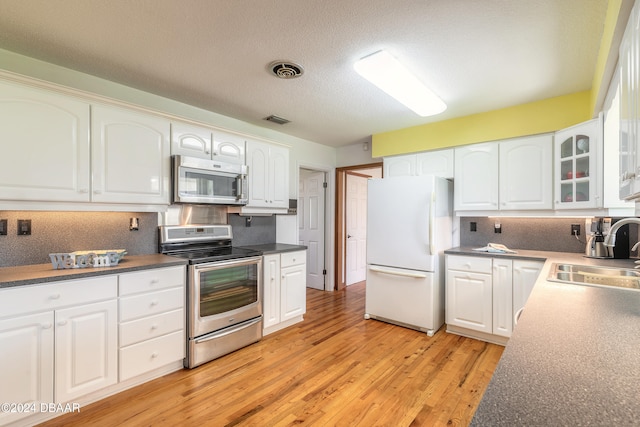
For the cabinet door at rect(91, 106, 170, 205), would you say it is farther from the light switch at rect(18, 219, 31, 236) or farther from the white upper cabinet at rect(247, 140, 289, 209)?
the white upper cabinet at rect(247, 140, 289, 209)

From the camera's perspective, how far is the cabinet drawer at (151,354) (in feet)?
6.82

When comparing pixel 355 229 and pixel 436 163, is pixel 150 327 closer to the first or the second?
pixel 436 163

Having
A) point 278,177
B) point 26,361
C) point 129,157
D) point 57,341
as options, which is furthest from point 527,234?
point 26,361

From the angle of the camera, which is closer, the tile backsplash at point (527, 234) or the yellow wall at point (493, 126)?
the yellow wall at point (493, 126)

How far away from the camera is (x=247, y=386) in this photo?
2.19m

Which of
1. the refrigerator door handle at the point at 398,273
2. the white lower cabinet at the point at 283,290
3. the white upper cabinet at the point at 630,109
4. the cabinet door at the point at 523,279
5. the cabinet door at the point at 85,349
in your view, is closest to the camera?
the white upper cabinet at the point at 630,109

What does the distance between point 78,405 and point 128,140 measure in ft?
6.05

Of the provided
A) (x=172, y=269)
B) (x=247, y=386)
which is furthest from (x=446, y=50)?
(x=247, y=386)

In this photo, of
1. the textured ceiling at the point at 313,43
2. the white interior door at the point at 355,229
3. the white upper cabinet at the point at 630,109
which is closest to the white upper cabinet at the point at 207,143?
the textured ceiling at the point at 313,43

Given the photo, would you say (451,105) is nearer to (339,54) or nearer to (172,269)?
(339,54)

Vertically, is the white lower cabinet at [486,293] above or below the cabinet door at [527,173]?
below

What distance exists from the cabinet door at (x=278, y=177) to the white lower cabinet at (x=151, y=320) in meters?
1.38

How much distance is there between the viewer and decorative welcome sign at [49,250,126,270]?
6.57ft

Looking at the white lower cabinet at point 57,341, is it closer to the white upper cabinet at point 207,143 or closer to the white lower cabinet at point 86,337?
the white lower cabinet at point 86,337
